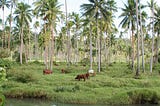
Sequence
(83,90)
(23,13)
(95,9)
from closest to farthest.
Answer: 1. (83,90)
2. (95,9)
3. (23,13)


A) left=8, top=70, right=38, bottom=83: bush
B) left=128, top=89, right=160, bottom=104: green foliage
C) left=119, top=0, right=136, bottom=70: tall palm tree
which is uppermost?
left=119, top=0, right=136, bottom=70: tall palm tree


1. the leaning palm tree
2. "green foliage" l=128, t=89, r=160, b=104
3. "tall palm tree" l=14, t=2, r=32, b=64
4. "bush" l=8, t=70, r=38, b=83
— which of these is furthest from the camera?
"tall palm tree" l=14, t=2, r=32, b=64

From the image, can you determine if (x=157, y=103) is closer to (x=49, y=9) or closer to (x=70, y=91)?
(x=70, y=91)

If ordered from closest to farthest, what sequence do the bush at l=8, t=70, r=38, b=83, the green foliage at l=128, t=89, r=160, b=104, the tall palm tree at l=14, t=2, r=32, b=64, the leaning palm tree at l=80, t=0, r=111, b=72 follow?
the green foliage at l=128, t=89, r=160, b=104 → the bush at l=8, t=70, r=38, b=83 → the leaning palm tree at l=80, t=0, r=111, b=72 → the tall palm tree at l=14, t=2, r=32, b=64

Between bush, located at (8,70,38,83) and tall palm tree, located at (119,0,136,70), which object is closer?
bush, located at (8,70,38,83)

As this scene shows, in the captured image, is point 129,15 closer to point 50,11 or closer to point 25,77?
point 50,11

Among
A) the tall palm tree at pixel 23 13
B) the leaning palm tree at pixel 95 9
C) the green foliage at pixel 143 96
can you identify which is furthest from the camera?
the tall palm tree at pixel 23 13

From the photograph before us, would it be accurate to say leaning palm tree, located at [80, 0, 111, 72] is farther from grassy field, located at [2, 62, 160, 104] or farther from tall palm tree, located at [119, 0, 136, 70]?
grassy field, located at [2, 62, 160, 104]

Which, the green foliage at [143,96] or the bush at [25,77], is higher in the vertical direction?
the bush at [25,77]

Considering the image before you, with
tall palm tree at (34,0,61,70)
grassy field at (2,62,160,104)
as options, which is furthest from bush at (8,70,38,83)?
tall palm tree at (34,0,61,70)

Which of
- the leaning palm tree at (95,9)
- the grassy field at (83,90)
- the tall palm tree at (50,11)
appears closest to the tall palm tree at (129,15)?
the leaning palm tree at (95,9)

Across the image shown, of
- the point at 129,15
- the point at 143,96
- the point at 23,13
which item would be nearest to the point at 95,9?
the point at 129,15

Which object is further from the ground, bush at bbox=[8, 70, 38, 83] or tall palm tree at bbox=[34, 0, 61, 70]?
tall palm tree at bbox=[34, 0, 61, 70]

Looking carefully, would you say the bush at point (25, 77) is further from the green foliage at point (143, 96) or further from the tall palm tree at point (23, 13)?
the tall palm tree at point (23, 13)
